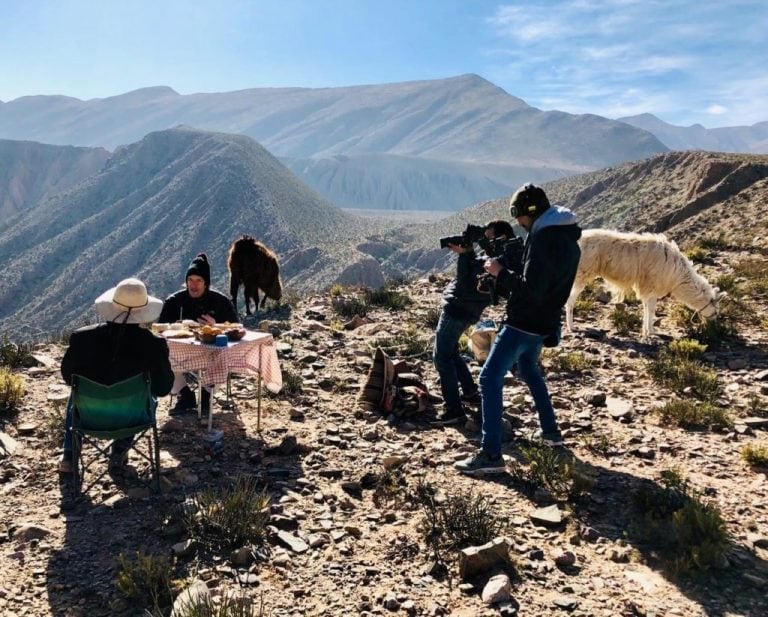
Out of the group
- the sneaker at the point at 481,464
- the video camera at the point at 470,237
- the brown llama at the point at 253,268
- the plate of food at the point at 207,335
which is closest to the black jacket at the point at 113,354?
the plate of food at the point at 207,335

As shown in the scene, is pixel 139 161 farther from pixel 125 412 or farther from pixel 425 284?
pixel 125 412

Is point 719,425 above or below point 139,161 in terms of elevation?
below

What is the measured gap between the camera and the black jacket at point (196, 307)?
6.77m

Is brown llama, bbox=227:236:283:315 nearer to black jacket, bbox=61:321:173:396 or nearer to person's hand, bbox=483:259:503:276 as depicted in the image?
black jacket, bbox=61:321:173:396

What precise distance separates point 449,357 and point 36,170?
135383 mm

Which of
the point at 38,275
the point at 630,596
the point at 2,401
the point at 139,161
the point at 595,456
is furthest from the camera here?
the point at 139,161

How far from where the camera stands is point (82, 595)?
11.8 ft

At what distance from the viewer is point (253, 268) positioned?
10406mm

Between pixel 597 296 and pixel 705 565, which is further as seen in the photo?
pixel 597 296

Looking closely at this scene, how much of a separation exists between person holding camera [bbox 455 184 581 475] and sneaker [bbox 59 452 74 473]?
11.5ft

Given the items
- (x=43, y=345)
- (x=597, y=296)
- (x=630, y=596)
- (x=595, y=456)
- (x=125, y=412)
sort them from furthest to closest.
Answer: (x=597, y=296) → (x=43, y=345) → (x=595, y=456) → (x=125, y=412) → (x=630, y=596)

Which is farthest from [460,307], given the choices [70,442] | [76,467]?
[70,442]

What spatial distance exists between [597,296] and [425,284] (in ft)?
16.7

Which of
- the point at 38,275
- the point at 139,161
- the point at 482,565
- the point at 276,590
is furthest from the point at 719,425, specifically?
the point at 139,161
